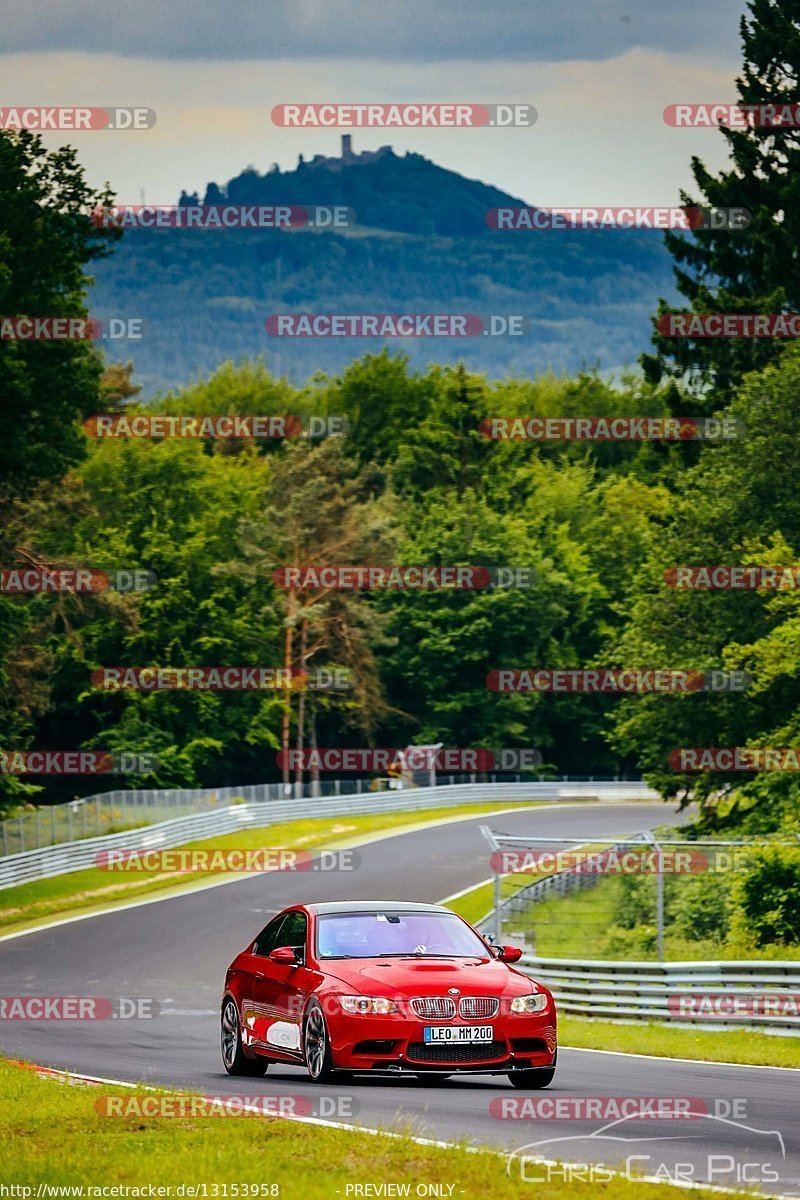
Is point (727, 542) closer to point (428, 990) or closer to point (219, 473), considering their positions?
point (428, 990)

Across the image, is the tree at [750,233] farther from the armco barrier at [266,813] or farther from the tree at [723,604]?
the armco barrier at [266,813]

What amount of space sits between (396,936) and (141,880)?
3628cm

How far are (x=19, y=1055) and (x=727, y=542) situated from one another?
87.5ft

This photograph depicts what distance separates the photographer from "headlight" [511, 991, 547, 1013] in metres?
13.8

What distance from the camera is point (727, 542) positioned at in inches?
1698

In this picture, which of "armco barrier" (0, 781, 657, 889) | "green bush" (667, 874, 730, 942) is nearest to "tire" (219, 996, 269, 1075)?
"green bush" (667, 874, 730, 942)

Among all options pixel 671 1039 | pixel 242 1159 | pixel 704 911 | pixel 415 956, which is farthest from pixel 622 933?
pixel 242 1159

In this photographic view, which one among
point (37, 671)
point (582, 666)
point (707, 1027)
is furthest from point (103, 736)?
point (707, 1027)

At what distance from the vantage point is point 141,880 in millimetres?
50250

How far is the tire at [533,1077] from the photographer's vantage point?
14.1 m

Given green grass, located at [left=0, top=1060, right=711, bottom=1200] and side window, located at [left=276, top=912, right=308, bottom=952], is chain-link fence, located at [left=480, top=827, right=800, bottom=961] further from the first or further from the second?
green grass, located at [left=0, top=1060, right=711, bottom=1200]

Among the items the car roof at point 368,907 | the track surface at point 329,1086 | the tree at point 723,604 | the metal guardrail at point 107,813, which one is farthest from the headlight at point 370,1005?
the metal guardrail at point 107,813

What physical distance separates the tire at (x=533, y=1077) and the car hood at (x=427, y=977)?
0.66m

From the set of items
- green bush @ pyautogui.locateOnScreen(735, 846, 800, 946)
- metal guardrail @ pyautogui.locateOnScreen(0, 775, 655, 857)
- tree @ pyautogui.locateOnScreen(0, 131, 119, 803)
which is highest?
tree @ pyautogui.locateOnScreen(0, 131, 119, 803)
